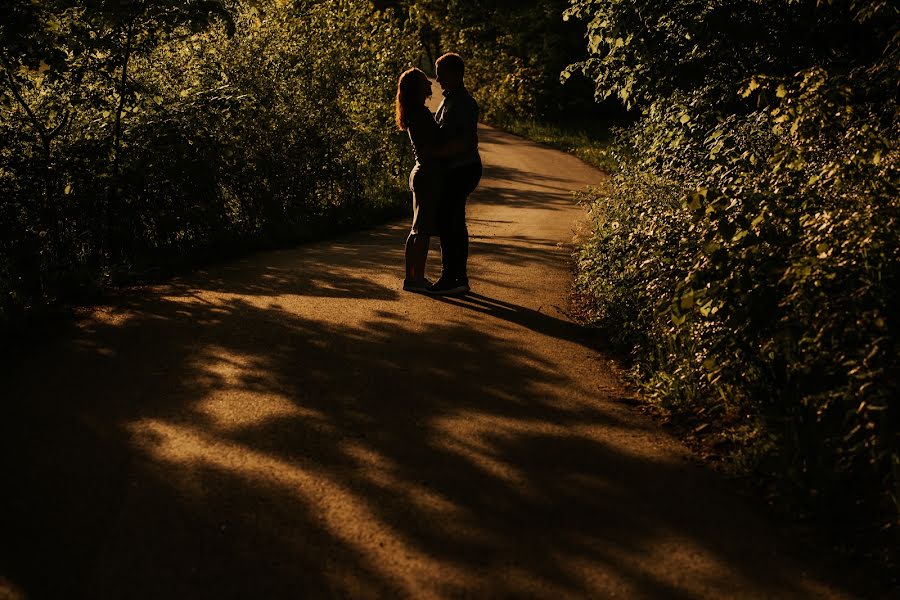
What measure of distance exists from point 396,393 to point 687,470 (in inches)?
75.6

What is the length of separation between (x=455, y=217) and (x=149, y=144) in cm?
370

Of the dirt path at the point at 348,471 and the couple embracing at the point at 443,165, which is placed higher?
the couple embracing at the point at 443,165

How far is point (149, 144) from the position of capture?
9492 mm

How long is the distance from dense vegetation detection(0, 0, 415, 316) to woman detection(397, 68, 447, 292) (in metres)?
2.17

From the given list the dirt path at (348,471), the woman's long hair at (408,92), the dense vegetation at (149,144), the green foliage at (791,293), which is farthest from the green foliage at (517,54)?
the dirt path at (348,471)

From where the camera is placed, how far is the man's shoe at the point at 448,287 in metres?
8.39

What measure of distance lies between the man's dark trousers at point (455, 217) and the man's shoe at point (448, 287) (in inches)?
1.6

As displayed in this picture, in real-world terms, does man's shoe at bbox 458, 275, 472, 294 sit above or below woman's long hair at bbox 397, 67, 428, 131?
below

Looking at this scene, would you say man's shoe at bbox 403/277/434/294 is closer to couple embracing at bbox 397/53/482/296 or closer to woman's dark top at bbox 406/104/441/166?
couple embracing at bbox 397/53/482/296

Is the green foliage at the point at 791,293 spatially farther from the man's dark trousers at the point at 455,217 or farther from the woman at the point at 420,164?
the woman at the point at 420,164

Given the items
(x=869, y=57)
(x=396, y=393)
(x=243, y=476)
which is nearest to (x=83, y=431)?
(x=243, y=476)

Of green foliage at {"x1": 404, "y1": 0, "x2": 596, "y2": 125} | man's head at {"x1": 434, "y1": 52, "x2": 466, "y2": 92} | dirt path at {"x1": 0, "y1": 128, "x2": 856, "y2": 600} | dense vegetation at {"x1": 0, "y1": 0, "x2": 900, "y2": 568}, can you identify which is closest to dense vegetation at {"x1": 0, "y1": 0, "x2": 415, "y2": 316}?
dense vegetation at {"x1": 0, "y1": 0, "x2": 900, "y2": 568}

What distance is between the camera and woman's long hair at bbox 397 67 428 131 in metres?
8.05

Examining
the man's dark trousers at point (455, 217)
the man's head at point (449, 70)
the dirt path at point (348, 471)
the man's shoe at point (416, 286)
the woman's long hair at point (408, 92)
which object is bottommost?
the dirt path at point (348, 471)
